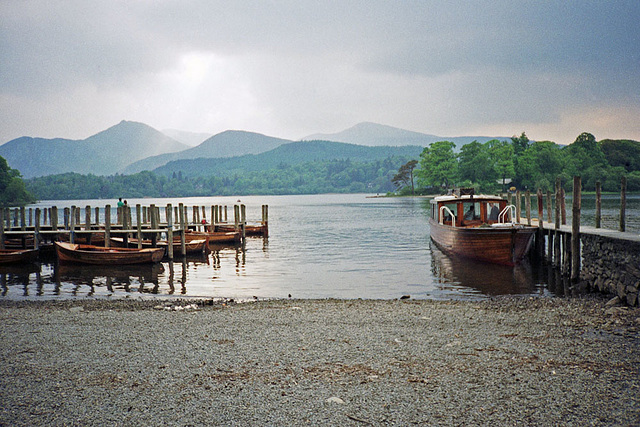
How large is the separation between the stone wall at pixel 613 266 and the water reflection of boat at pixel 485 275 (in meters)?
1.97

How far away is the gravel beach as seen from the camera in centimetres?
559

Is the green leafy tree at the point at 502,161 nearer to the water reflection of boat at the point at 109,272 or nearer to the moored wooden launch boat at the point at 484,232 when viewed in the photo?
the moored wooden launch boat at the point at 484,232

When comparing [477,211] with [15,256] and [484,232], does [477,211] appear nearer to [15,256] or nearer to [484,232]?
[484,232]

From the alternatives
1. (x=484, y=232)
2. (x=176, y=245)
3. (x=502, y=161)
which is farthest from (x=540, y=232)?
(x=502, y=161)

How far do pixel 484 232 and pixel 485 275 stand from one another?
2.48 m

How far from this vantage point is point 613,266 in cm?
1449

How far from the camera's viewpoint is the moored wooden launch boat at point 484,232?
21.3m

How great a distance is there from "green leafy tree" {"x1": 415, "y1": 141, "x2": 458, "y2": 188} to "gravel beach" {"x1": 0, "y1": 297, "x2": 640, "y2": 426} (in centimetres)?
12459

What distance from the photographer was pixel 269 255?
30094 millimetres

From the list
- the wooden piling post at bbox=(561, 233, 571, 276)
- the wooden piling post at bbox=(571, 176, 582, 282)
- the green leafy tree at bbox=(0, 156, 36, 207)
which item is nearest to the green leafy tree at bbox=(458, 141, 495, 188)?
the wooden piling post at bbox=(561, 233, 571, 276)

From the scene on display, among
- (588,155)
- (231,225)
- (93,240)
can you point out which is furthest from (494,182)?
(93,240)

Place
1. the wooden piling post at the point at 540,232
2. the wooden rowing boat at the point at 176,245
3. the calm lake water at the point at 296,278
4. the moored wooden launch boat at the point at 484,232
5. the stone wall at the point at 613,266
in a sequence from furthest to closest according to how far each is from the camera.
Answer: the wooden rowing boat at the point at 176,245 < the wooden piling post at the point at 540,232 < the moored wooden launch boat at the point at 484,232 < the calm lake water at the point at 296,278 < the stone wall at the point at 613,266

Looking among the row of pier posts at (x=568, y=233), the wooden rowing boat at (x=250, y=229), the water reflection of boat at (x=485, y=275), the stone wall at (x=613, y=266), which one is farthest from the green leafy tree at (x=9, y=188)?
the stone wall at (x=613, y=266)

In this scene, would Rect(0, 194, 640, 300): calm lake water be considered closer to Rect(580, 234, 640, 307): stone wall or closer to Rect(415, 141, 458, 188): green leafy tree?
Rect(580, 234, 640, 307): stone wall
